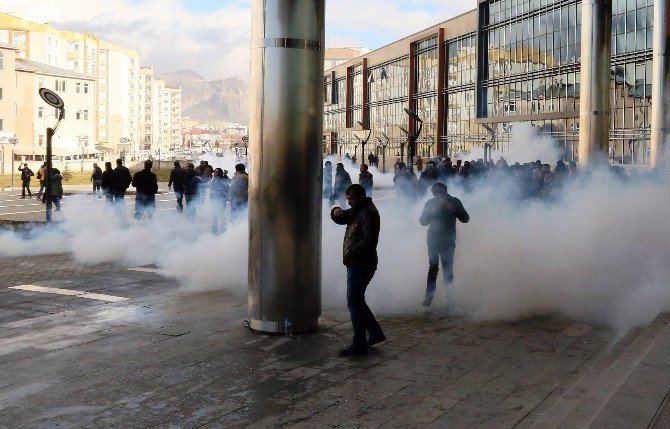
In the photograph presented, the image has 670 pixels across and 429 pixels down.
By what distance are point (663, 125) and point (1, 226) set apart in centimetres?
1993

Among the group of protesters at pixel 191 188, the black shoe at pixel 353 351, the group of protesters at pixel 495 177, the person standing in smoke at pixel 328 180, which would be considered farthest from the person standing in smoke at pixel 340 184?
the black shoe at pixel 353 351

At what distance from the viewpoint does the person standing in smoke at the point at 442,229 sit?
9.97m

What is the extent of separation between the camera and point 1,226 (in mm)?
18984

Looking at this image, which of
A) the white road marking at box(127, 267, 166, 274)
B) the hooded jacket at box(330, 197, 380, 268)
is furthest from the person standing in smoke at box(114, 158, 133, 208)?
the hooded jacket at box(330, 197, 380, 268)

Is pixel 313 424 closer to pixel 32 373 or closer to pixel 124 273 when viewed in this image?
pixel 32 373

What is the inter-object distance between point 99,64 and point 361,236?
445ft

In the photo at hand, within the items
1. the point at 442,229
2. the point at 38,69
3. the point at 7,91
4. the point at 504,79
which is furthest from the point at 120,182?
the point at 38,69

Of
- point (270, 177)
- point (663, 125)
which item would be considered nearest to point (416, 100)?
point (663, 125)

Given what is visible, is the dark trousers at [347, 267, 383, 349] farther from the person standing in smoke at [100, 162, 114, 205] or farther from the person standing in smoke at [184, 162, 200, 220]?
the person standing in smoke at [100, 162, 114, 205]

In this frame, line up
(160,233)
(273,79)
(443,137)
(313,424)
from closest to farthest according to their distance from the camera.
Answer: (313,424) < (273,79) < (160,233) < (443,137)

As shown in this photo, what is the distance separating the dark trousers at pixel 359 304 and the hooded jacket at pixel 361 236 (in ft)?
0.26

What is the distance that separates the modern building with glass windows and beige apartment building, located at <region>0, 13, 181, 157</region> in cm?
4273

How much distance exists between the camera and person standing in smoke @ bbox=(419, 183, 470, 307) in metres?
9.97

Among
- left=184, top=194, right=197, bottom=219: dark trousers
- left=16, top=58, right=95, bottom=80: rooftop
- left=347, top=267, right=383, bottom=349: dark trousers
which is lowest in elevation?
Answer: left=347, top=267, right=383, bottom=349: dark trousers
